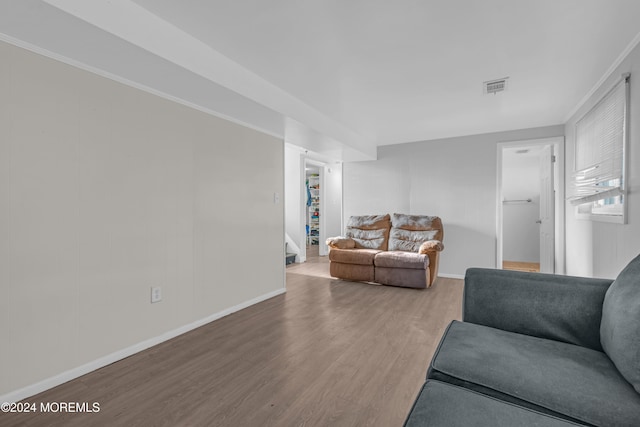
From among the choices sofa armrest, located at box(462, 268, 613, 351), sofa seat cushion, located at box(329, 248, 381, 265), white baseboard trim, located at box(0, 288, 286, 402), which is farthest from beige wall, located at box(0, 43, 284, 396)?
sofa armrest, located at box(462, 268, 613, 351)

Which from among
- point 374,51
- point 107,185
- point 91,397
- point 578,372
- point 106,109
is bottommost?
point 91,397

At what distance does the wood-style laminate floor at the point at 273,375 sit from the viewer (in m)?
1.56

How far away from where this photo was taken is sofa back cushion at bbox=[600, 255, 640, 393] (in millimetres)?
1014

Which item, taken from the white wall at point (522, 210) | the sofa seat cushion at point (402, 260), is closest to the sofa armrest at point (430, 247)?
the sofa seat cushion at point (402, 260)

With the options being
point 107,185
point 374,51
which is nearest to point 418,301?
point 374,51

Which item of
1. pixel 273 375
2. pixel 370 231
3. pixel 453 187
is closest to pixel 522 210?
pixel 453 187

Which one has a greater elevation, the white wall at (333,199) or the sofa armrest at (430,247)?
the white wall at (333,199)

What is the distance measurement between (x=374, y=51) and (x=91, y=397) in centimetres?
290

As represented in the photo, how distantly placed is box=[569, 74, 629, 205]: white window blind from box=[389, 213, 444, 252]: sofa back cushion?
1648 mm

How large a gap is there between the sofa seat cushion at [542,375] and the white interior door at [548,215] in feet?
11.3

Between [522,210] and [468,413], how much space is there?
627 centimetres

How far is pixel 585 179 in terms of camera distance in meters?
3.06

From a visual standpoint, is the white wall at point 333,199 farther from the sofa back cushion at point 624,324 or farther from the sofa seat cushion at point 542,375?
the sofa back cushion at point 624,324

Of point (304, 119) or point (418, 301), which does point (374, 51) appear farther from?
point (418, 301)
